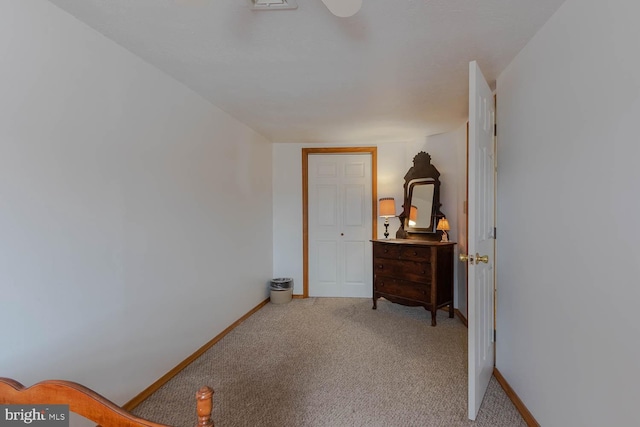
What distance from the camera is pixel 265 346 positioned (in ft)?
9.41

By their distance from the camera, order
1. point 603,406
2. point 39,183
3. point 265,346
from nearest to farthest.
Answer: point 603,406, point 39,183, point 265,346

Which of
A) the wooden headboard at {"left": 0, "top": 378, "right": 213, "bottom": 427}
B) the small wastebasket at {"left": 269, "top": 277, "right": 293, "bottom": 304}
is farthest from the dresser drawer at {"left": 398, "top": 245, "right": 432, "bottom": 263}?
the wooden headboard at {"left": 0, "top": 378, "right": 213, "bottom": 427}

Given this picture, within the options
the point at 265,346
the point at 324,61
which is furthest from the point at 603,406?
the point at 265,346

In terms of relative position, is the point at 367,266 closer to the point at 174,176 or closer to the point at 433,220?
the point at 433,220

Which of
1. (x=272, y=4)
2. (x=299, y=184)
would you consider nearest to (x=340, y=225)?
(x=299, y=184)

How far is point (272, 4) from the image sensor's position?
1461 mm

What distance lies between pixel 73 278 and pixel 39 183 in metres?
0.47

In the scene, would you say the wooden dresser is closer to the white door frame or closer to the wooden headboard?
the white door frame

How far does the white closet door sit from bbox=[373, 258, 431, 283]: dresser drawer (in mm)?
594

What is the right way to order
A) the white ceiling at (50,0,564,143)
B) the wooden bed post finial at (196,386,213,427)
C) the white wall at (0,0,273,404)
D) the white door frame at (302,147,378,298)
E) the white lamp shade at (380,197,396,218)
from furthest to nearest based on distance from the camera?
the white door frame at (302,147,378,298)
the white lamp shade at (380,197,396,218)
the white ceiling at (50,0,564,143)
the white wall at (0,0,273,404)
the wooden bed post finial at (196,386,213,427)

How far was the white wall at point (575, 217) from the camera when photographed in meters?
1.12

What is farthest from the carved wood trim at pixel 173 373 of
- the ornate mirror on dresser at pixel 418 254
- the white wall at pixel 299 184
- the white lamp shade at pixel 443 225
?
the white lamp shade at pixel 443 225

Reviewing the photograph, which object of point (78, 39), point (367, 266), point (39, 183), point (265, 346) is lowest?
point (265, 346)

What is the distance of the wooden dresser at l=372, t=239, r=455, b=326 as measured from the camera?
11.0 feet
